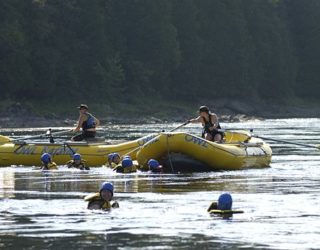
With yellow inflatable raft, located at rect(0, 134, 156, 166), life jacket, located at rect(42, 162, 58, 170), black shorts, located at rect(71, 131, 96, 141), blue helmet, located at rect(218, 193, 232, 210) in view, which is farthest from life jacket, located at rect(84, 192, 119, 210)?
black shorts, located at rect(71, 131, 96, 141)

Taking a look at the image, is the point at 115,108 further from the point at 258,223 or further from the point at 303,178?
the point at 258,223

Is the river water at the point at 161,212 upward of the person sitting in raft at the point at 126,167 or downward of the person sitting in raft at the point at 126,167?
downward

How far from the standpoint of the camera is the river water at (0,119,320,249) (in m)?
17.2

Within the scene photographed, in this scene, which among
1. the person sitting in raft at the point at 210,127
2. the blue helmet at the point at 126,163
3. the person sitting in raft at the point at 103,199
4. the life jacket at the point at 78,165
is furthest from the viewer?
the person sitting in raft at the point at 210,127

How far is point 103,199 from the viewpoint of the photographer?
21.0 meters

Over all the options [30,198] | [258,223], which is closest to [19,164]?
[30,198]

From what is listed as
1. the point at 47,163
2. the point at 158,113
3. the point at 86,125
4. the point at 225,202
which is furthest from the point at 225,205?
the point at 158,113

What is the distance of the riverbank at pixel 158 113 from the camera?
7694 cm

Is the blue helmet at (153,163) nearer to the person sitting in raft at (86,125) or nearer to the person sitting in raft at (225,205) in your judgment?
the person sitting in raft at (86,125)

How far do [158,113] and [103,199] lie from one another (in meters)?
72.3

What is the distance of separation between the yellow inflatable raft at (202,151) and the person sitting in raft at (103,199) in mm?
9701

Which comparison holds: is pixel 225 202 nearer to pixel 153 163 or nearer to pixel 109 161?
pixel 153 163

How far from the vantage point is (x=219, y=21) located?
120125 mm

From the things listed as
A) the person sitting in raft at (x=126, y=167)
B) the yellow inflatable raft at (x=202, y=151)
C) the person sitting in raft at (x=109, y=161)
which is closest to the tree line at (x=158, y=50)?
the person sitting in raft at (x=109, y=161)
